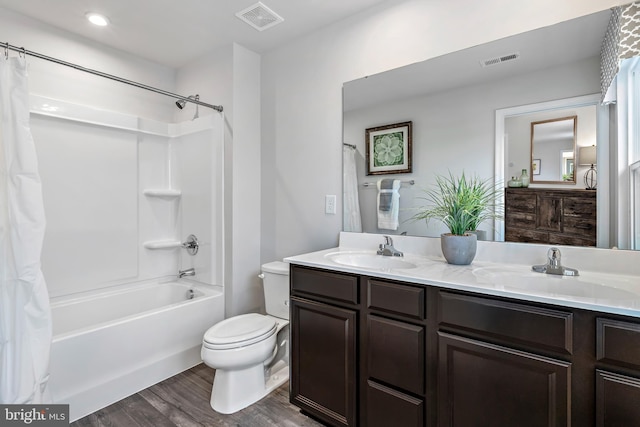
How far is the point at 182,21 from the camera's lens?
2158mm

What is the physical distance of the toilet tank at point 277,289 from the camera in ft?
7.13

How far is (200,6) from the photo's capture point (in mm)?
1990

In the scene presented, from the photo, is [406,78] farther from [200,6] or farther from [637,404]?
[637,404]

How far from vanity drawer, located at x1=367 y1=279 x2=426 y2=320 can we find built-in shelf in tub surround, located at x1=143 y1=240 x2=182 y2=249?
207 cm

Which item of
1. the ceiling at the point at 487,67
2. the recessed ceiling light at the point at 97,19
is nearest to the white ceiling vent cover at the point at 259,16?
the ceiling at the point at 487,67

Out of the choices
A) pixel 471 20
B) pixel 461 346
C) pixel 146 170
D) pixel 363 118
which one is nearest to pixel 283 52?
pixel 363 118

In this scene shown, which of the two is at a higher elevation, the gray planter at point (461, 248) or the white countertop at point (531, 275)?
the gray planter at point (461, 248)

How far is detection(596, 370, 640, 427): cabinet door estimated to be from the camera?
92 centimetres

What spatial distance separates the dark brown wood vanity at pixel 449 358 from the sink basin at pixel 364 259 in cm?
27

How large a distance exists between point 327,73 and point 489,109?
1.10 metres

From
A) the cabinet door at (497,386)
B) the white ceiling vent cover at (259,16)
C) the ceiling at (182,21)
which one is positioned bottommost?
the cabinet door at (497,386)

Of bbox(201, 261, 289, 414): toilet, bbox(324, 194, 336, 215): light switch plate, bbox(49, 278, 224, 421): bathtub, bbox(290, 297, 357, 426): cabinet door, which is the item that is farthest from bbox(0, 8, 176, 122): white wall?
bbox(290, 297, 357, 426): cabinet door

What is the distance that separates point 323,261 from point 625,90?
5.02 ft

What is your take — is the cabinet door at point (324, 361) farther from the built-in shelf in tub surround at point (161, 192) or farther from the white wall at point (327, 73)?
the built-in shelf in tub surround at point (161, 192)
